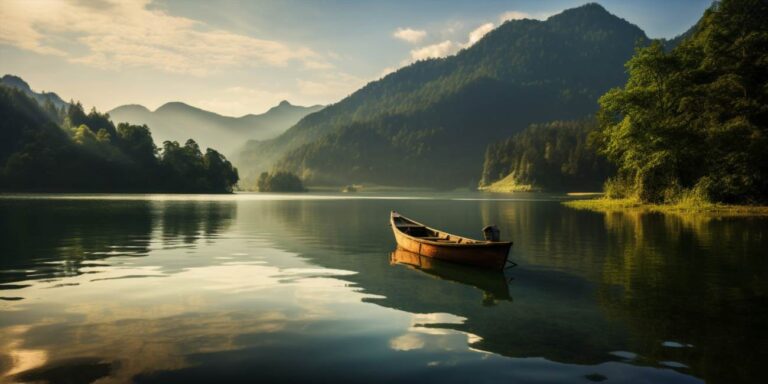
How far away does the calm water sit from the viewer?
11250mm

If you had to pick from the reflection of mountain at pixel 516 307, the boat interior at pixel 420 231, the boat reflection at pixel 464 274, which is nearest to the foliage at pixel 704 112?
the boat interior at pixel 420 231

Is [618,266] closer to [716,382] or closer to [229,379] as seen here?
[716,382]

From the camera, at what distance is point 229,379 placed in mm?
10609

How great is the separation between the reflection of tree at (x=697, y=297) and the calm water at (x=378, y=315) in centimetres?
7

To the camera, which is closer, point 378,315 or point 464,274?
point 378,315

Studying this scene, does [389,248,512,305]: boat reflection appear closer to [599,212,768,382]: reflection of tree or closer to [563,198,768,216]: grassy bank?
[599,212,768,382]: reflection of tree

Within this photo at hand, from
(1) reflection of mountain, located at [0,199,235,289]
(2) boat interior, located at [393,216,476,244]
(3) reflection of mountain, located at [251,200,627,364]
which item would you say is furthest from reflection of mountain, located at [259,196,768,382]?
(1) reflection of mountain, located at [0,199,235,289]

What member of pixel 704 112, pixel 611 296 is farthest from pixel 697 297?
pixel 704 112

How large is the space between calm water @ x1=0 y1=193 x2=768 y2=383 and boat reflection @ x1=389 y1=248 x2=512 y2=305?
170 mm

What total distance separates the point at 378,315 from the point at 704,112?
62900 mm

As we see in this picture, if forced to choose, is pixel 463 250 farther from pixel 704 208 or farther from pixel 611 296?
pixel 704 208

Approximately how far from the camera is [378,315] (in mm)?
16188

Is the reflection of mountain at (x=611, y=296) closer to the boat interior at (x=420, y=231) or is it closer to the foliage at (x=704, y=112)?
the boat interior at (x=420, y=231)

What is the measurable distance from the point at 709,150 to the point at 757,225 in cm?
1845
